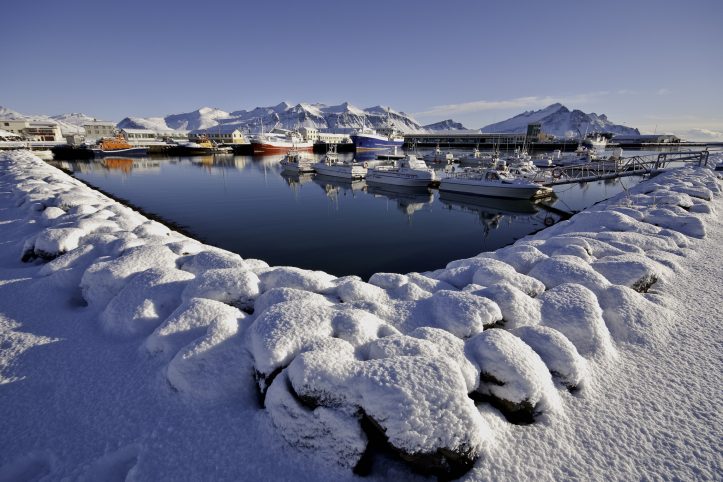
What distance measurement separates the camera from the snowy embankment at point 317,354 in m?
2.56

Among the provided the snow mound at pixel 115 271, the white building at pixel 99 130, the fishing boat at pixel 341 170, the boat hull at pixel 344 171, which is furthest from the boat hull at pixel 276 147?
the snow mound at pixel 115 271

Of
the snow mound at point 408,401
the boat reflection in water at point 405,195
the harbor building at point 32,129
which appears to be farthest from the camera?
the harbor building at point 32,129

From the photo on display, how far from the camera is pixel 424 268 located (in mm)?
11586

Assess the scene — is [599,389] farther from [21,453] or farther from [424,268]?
[424,268]

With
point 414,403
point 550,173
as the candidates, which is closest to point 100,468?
point 414,403

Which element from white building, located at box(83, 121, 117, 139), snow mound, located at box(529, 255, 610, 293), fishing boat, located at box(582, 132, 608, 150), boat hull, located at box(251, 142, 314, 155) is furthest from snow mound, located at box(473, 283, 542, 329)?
white building, located at box(83, 121, 117, 139)

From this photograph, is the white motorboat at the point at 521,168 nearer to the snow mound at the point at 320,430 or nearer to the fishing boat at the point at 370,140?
the snow mound at the point at 320,430

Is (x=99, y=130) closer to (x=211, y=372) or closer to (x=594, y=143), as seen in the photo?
(x=211, y=372)

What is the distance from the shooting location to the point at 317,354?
2910mm

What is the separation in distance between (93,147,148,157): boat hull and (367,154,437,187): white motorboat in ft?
183

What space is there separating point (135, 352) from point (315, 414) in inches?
101

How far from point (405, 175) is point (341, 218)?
1277 cm

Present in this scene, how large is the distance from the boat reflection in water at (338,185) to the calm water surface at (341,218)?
0.12 metres

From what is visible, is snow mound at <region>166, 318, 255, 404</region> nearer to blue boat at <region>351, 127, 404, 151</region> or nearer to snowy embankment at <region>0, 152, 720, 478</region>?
snowy embankment at <region>0, 152, 720, 478</region>
